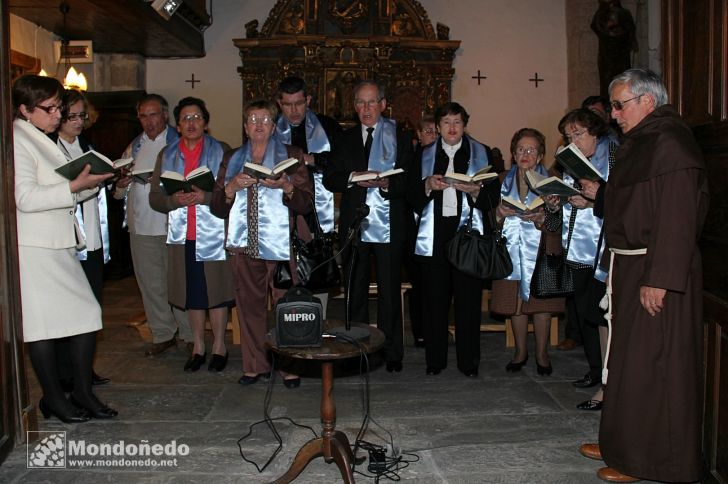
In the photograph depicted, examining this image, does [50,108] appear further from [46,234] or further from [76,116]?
[76,116]

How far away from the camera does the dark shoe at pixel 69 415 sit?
3.97 meters

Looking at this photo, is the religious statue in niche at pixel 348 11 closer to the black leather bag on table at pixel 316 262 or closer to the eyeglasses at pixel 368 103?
the eyeglasses at pixel 368 103

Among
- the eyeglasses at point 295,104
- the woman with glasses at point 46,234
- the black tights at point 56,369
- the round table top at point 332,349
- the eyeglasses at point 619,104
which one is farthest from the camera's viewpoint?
the eyeglasses at point 295,104

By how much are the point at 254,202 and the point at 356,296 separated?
36.0 inches

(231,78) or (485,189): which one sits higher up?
(231,78)

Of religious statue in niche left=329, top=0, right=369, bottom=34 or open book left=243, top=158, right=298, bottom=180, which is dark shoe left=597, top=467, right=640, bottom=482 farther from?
religious statue in niche left=329, top=0, right=369, bottom=34

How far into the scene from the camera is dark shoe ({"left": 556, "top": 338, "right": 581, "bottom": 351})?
5766mm

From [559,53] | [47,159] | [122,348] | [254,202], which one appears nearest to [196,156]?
[254,202]

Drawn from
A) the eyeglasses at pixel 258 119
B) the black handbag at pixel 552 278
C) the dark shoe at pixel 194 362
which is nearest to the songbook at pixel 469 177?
the black handbag at pixel 552 278

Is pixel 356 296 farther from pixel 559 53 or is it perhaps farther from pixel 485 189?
pixel 559 53

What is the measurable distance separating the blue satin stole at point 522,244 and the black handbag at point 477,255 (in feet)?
0.92

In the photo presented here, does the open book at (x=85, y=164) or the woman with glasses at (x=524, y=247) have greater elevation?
the open book at (x=85, y=164)

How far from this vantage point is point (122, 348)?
19.1ft

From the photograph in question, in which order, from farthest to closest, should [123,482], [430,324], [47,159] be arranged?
[430,324] → [47,159] → [123,482]
